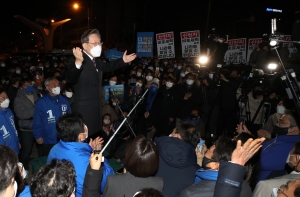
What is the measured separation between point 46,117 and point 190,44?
871 centimetres

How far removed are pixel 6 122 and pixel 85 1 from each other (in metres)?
47.5

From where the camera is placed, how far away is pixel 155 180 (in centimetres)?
266

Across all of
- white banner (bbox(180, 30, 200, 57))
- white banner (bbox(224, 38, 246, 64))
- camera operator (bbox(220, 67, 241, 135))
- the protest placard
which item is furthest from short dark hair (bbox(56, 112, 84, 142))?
white banner (bbox(224, 38, 246, 64))

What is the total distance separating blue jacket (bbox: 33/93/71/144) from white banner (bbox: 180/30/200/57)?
832cm

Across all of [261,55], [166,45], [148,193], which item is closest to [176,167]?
[148,193]

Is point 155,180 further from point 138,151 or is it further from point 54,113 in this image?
point 54,113

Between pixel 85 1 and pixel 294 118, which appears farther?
pixel 85 1

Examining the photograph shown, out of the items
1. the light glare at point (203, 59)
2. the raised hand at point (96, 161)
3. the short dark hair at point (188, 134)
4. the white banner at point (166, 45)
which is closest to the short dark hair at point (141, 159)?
the raised hand at point (96, 161)

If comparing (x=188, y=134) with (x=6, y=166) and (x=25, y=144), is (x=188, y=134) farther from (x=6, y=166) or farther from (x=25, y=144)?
(x=25, y=144)

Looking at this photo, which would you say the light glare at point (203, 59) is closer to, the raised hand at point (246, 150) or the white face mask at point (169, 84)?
the white face mask at point (169, 84)

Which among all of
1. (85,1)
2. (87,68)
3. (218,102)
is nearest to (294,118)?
(87,68)

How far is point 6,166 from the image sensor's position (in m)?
1.72

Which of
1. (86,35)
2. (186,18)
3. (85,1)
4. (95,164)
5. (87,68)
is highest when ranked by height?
(85,1)

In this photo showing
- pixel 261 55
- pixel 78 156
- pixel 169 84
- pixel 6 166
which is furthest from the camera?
pixel 261 55
